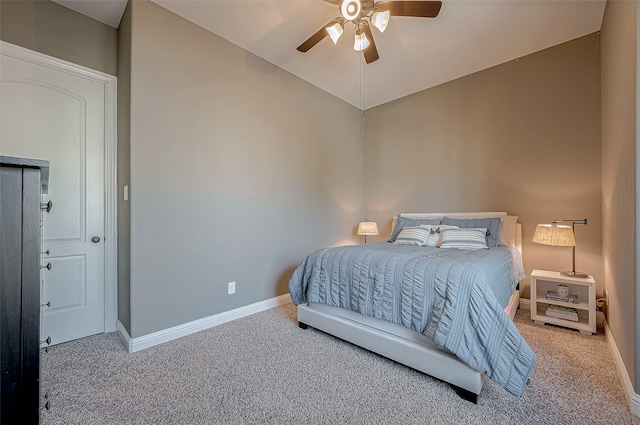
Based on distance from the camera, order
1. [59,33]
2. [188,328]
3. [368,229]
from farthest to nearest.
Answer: [368,229] < [188,328] < [59,33]

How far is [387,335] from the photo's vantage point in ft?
6.43

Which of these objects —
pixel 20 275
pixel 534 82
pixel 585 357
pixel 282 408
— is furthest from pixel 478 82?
pixel 20 275

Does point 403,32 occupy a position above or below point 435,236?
above

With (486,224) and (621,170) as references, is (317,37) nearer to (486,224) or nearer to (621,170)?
(621,170)

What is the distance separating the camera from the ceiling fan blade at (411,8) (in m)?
1.90

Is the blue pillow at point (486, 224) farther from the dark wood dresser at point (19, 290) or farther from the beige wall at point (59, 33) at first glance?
the beige wall at point (59, 33)

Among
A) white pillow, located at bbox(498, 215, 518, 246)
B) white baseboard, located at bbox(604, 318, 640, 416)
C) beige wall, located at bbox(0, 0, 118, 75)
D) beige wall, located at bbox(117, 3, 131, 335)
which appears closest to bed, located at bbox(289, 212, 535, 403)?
white pillow, located at bbox(498, 215, 518, 246)

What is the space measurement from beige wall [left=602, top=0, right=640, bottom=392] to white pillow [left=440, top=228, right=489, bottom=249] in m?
0.92

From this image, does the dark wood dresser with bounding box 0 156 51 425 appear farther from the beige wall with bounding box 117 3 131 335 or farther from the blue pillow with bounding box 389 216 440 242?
the blue pillow with bounding box 389 216 440 242

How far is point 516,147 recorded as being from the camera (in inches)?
125

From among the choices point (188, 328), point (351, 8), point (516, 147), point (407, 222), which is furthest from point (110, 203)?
point (516, 147)

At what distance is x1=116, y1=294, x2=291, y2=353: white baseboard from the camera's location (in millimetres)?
2186

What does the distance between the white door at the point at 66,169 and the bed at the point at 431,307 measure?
184 centimetres

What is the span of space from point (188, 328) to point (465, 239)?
2.83m
